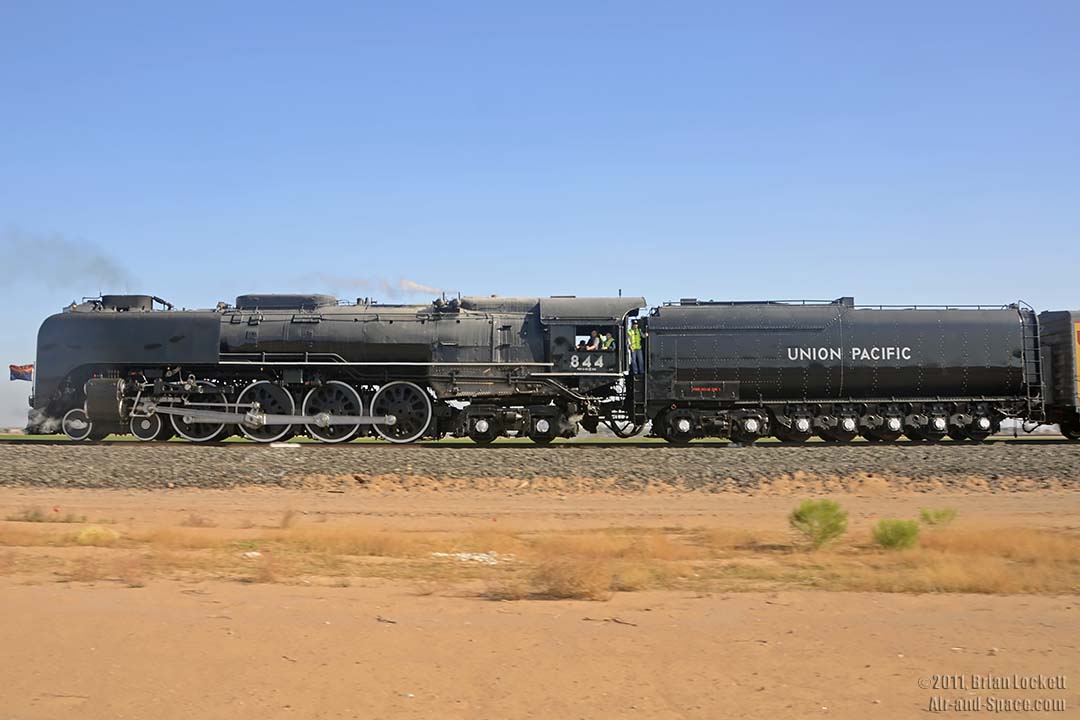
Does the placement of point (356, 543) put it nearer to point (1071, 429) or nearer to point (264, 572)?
point (264, 572)

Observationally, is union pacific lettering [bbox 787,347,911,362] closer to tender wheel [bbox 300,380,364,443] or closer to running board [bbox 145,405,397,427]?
running board [bbox 145,405,397,427]

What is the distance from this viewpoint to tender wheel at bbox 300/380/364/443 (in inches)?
835

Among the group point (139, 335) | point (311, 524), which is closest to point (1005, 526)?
point (311, 524)

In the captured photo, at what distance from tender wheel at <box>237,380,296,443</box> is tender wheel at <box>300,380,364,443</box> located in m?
0.46

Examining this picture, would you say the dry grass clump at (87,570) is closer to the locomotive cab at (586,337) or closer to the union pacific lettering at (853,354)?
the locomotive cab at (586,337)

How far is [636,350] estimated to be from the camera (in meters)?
21.3

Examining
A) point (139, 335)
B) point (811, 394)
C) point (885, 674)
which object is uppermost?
point (139, 335)

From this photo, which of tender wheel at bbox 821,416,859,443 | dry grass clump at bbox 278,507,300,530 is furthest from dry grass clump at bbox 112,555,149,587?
tender wheel at bbox 821,416,859,443

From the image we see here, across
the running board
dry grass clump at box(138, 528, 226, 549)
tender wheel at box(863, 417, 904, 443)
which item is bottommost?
dry grass clump at box(138, 528, 226, 549)

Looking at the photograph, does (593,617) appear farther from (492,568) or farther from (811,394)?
(811,394)

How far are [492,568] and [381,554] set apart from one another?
1.79 m

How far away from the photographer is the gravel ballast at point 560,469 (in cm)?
1636

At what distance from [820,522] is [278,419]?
1445cm

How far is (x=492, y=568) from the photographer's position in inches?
397
